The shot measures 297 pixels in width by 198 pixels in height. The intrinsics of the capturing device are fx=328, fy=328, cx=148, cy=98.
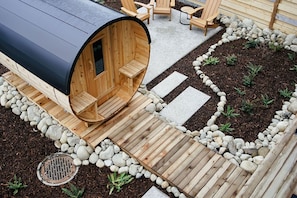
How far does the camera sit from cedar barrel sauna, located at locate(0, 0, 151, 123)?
520cm

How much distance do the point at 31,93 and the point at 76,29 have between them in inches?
99.3

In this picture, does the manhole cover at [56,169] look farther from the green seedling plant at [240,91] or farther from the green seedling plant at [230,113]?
the green seedling plant at [240,91]

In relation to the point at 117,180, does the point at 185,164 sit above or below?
above

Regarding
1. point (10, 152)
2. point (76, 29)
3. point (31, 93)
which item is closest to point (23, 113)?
point (31, 93)

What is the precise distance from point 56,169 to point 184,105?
298 cm

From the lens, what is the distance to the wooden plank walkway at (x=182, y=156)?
17.3ft

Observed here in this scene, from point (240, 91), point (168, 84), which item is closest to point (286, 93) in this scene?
point (240, 91)

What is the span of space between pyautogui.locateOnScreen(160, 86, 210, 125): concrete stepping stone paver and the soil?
0.12m

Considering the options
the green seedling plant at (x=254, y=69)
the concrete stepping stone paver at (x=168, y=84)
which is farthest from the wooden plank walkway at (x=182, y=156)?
the green seedling plant at (x=254, y=69)

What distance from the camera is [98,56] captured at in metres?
6.11

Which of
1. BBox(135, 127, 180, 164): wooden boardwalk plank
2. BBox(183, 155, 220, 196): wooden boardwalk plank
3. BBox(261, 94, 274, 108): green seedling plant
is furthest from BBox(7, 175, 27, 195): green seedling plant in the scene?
BBox(261, 94, 274, 108): green seedling plant

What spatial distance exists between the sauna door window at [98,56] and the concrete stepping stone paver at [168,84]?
5.56 ft

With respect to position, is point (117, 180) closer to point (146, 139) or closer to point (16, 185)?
point (146, 139)

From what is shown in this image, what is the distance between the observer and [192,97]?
7.39 m
